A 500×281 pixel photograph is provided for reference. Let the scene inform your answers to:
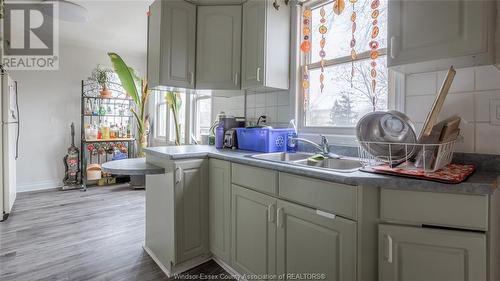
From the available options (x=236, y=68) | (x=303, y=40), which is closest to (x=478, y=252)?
(x=303, y=40)

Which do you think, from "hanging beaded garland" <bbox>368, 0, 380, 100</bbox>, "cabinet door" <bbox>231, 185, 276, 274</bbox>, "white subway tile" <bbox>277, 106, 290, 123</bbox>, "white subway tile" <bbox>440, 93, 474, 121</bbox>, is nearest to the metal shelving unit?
"white subway tile" <bbox>277, 106, 290, 123</bbox>

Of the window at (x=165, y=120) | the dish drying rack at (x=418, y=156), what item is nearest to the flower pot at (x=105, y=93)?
the window at (x=165, y=120)

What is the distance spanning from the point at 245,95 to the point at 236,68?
0.39 metres

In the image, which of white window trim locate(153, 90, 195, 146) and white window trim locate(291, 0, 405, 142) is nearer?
white window trim locate(291, 0, 405, 142)

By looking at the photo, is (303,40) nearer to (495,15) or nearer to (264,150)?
(264,150)

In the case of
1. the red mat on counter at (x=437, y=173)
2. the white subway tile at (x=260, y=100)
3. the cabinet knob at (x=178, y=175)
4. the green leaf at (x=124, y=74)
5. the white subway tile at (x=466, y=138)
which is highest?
the green leaf at (x=124, y=74)

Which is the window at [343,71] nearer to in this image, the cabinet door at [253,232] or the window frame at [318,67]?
the window frame at [318,67]

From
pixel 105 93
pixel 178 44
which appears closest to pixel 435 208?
pixel 178 44

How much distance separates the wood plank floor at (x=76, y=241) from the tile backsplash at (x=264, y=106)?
1.31 meters

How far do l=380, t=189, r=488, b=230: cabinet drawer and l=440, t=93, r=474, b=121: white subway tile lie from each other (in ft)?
1.95

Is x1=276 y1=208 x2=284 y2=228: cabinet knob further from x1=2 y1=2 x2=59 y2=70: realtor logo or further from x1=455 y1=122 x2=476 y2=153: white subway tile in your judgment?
x1=2 y1=2 x2=59 y2=70: realtor logo

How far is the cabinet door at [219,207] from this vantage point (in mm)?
1784

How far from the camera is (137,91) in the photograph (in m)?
4.27

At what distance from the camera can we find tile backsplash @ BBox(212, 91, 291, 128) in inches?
87.3
